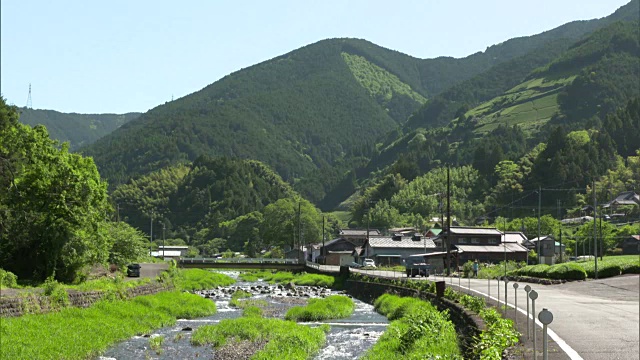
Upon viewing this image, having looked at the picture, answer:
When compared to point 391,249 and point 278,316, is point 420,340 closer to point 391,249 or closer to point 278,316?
point 278,316

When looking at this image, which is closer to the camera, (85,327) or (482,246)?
(85,327)

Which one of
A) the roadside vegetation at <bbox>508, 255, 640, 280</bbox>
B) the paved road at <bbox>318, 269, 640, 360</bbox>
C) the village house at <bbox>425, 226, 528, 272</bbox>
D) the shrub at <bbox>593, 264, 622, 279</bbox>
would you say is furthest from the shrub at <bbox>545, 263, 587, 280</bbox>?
the village house at <bbox>425, 226, 528, 272</bbox>

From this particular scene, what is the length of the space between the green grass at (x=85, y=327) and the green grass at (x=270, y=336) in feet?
13.3

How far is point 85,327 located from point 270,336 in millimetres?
8151

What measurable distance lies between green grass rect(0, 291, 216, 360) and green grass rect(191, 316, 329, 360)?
406 centimetres

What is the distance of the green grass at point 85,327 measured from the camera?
2678cm

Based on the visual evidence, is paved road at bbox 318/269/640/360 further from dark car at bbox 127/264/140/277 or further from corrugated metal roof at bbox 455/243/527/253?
corrugated metal roof at bbox 455/243/527/253

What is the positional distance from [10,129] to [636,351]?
44573 millimetres

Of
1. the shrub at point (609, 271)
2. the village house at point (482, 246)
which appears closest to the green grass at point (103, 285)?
the shrub at point (609, 271)

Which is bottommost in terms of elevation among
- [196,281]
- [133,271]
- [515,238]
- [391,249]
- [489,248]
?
[196,281]

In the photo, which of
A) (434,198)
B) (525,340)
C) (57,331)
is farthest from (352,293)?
(434,198)

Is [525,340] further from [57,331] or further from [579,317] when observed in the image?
[57,331]

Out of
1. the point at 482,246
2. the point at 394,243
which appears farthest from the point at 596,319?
the point at 394,243

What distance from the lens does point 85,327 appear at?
1287 inches
